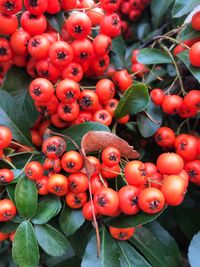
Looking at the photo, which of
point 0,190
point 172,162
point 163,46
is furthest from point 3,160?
point 163,46

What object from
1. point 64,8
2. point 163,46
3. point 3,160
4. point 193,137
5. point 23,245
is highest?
point 64,8

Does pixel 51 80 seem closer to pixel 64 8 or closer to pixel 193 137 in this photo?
pixel 64 8

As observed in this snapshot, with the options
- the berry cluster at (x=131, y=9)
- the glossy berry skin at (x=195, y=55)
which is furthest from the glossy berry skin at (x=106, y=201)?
the berry cluster at (x=131, y=9)

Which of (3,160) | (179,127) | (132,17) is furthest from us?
(132,17)

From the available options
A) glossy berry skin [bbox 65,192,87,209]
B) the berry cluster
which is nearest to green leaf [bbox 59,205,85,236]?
glossy berry skin [bbox 65,192,87,209]

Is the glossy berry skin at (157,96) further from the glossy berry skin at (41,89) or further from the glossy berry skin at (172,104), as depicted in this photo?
the glossy berry skin at (41,89)

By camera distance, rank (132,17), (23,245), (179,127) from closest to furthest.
A: (23,245) → (179,127) → (132,17)

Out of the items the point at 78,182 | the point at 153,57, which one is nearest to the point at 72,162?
the point at 78,182

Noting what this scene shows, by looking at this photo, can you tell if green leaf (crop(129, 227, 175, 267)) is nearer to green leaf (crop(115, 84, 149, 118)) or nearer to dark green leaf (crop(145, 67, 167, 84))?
green leaf (crop(115, 84, 149, 118))
